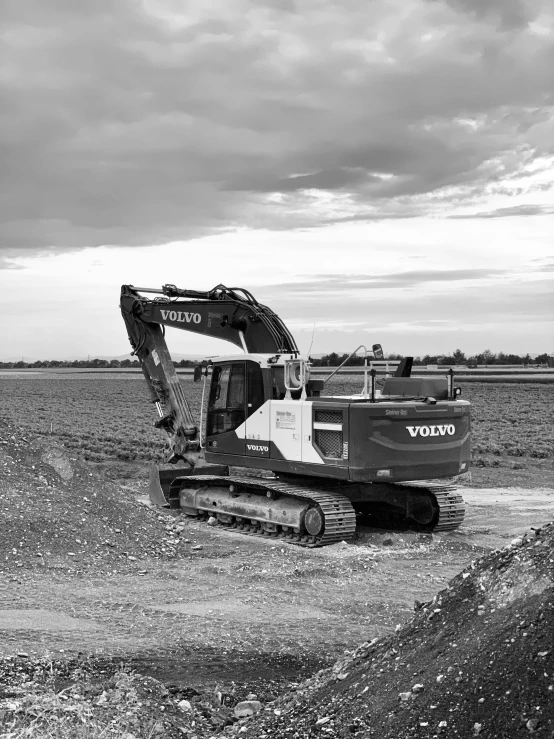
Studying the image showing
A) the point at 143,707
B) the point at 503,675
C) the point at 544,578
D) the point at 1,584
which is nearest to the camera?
the point at 503,675

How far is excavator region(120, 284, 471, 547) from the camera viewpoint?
523 inches

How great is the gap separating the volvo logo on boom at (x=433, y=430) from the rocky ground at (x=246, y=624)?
1.73m

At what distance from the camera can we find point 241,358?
587 inches

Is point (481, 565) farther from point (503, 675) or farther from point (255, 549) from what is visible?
point (255, 549)

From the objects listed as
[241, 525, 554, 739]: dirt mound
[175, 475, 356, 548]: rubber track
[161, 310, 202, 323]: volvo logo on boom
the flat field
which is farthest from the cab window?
[241, 525, 554, 739]: dirt mound

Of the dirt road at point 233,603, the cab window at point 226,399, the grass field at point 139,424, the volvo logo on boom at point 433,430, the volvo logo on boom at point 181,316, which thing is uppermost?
the volvo logo on boom at point 181,316

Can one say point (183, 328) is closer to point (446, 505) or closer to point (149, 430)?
point (446, 505)

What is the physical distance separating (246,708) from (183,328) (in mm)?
10332

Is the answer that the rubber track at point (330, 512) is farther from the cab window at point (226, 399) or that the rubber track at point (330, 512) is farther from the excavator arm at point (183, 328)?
the excavator arm at point (183, 328)

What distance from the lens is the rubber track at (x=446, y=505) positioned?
572 inches

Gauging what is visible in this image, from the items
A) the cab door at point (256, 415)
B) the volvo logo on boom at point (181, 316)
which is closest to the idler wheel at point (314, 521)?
the cab door at point (256, 415)

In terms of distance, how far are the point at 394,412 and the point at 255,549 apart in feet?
9.93

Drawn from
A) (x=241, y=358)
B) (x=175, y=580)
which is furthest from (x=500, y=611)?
(x=241, y=358)

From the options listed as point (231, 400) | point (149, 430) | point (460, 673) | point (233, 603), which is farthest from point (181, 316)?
point (149, 430)
